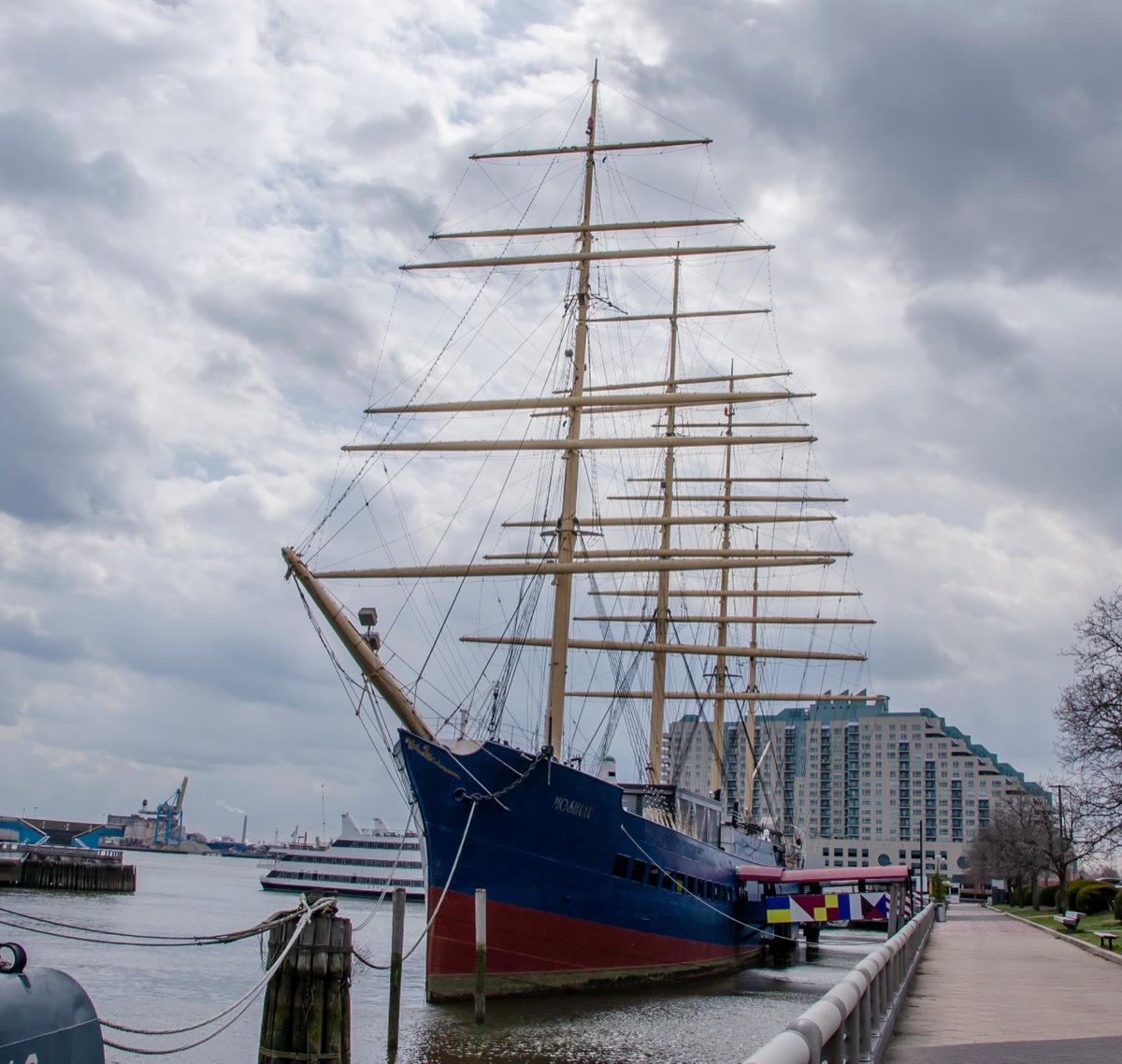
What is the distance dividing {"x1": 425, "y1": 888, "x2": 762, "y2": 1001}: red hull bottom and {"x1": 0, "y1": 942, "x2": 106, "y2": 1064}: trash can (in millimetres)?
17801

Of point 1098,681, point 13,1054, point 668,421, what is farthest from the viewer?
point 668,421

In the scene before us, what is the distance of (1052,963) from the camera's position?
22.1m

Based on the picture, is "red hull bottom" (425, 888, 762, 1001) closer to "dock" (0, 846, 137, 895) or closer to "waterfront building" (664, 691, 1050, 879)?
"dock" (0, 846, 137, 895)

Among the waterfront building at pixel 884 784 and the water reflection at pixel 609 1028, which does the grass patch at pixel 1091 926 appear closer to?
the water reflection at pixel 609 1028

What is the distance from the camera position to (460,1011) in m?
23.2

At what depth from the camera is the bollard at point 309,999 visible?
13055 mm

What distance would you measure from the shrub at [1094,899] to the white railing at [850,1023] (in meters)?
45.5

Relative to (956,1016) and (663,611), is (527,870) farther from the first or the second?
(663,611)

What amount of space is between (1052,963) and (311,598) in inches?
718

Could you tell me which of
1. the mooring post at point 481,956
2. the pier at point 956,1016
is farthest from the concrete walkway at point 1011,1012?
the mooring post at point 481,956

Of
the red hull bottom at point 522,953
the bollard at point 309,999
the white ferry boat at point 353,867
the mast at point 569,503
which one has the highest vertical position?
the mast at point 569,503

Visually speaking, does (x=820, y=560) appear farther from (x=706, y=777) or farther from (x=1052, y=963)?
(x=706, y=777)

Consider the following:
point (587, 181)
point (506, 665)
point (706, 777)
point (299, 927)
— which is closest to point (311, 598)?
point (506, 665)

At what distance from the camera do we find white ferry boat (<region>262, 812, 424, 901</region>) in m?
84.0
